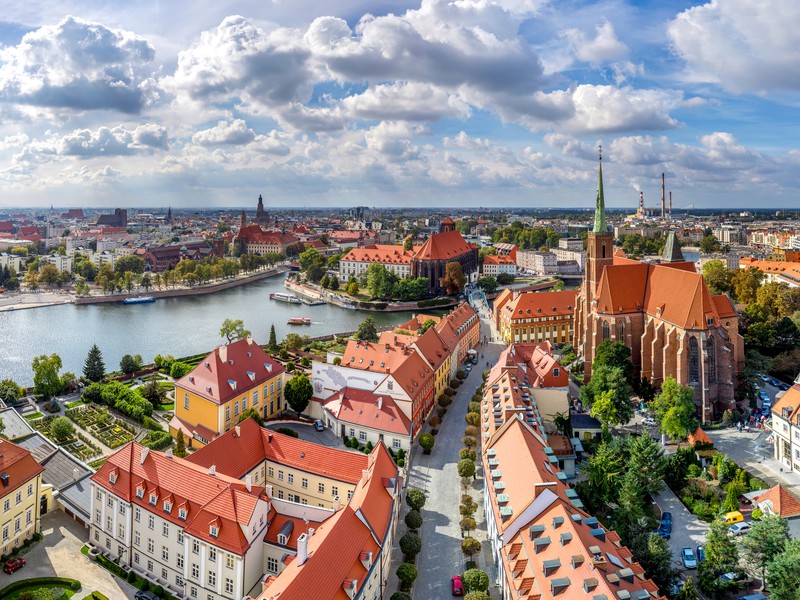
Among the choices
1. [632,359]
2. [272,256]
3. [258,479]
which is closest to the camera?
[258,479]

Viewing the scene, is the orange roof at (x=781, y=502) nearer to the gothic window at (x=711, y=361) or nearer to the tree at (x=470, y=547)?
the gothic window at (x=711, y=361)

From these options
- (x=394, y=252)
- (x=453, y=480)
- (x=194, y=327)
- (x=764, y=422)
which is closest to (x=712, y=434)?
(x=764, y=422)

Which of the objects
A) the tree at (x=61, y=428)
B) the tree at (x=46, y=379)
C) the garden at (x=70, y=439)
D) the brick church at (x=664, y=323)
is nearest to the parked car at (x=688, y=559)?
the brick church at (x=664, y=323)

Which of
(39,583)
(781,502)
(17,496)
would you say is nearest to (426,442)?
(781,502)

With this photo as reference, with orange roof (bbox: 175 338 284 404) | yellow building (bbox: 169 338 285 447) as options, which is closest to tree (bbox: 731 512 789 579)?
yellow building (bbox: 169 338 285 447)

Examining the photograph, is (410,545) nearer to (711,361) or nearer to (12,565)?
(12,565)

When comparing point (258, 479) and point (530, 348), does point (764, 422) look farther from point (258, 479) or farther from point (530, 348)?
point (258, 479)
